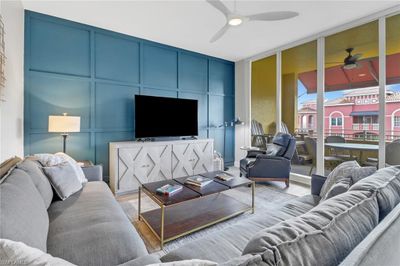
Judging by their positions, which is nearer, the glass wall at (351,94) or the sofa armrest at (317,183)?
the sofa armrest at (317,183)

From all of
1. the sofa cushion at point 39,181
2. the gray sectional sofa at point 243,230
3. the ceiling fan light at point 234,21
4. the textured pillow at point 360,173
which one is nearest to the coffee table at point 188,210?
the gray sectional sofa at point 243,230

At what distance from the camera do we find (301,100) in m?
4.26

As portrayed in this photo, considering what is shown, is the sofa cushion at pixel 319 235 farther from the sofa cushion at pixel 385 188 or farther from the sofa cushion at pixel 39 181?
the sofa cushion at pixel 39 181

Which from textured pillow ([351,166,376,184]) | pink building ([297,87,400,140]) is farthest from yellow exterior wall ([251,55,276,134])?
textured pillow ([351,166,376,184])

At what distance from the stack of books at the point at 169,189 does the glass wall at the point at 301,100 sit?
309cm

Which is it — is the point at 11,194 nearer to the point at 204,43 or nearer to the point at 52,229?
the point at 52,229

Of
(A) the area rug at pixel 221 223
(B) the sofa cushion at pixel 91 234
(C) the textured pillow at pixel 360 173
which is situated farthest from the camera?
(A) the area rug at pixel 221 223

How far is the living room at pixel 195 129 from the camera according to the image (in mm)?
1019

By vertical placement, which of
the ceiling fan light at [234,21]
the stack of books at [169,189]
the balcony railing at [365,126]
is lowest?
the stack of books at [169,189]

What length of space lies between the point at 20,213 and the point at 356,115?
4.53m

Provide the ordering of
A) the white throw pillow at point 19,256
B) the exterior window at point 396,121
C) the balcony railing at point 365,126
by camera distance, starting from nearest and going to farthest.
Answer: the white throw pillow at point 19,256 < the exterior window at point 396,121 < the balcony railing at point 365,126

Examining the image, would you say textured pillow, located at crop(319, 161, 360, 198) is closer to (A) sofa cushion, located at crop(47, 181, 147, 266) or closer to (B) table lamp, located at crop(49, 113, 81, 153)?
(A) sofa cushion, located at crop(47, 181, 147, 266)

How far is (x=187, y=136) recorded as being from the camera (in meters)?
4.38

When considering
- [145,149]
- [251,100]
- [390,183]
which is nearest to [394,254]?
[390,183]
